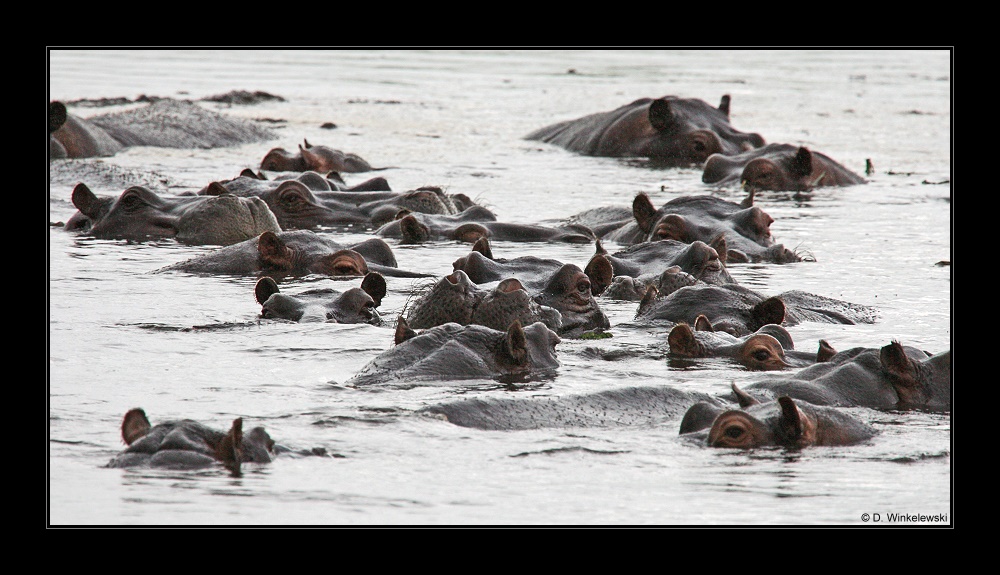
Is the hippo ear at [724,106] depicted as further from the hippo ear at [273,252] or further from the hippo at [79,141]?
the hippo ear at [273,252]

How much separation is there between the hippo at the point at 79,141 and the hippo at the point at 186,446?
11.4 metres

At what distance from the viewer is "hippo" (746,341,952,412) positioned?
6949 millimetres

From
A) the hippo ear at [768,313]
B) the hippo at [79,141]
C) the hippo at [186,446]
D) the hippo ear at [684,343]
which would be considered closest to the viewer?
the hippo at [186,446]

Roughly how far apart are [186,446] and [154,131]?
47.0 feet

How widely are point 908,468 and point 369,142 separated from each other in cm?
1547

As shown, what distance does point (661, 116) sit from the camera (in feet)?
60.4

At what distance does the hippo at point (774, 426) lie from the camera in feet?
20.3

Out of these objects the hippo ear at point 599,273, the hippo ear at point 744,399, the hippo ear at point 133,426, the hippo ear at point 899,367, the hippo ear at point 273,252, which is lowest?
the hippo ear at point 133,426

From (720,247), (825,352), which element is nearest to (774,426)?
(825,352)

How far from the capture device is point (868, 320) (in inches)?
380

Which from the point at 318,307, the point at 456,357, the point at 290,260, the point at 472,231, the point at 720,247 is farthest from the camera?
the point at 472,231

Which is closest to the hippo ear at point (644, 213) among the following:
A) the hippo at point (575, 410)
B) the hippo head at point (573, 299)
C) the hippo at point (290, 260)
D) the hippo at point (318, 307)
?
the hippo at point (290, 260)

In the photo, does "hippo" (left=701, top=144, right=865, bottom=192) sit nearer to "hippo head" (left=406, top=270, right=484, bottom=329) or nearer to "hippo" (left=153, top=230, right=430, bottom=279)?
"hippo" (left=153, top=230, right=430, bottom=279)

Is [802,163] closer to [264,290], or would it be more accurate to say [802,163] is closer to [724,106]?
[724,106]
